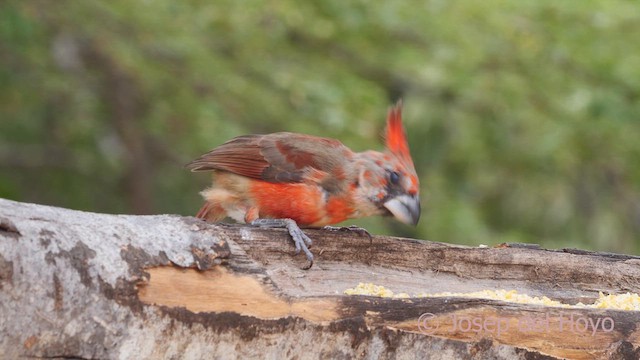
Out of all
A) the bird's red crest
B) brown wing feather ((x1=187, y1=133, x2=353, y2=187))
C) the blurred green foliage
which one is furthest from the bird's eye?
the blurred green foliage

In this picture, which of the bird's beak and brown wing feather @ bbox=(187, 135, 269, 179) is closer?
the bird's beak

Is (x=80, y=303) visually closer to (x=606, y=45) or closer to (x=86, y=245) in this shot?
(x=86, y=245)

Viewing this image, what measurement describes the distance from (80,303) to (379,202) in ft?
5.66

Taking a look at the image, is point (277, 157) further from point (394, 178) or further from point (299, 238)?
point (299, 238)

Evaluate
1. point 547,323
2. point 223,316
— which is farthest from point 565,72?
point 223,316

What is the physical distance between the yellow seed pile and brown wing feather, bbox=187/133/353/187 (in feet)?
2.63

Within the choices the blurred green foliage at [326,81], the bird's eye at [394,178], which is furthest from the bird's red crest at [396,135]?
the blurred green foliage at [326,81]

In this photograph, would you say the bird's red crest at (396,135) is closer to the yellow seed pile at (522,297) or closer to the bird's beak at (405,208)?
the bird's beak at (405,208)

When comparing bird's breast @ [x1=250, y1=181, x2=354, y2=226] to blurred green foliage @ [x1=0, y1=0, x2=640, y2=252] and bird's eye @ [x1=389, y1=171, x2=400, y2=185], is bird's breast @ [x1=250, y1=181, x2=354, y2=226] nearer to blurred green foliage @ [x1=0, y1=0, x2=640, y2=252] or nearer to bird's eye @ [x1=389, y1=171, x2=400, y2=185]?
bird's eye @ [x1=389, y1=171, x2=400, y2=185]

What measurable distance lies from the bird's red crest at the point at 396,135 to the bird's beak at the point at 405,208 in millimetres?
207

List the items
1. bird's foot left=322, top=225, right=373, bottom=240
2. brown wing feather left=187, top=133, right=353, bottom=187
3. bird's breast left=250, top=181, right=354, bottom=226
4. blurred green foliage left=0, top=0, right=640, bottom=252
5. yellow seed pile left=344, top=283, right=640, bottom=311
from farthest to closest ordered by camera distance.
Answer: blurred green foliage left=0, top=0, right=640, bottom=252 → brown wing feather left=187, top=133, right=353, bottom=187 → bird's breast left=250, top=181, right=354, bottom=226 → bird's foot left=322, top=225, right=373, bottom=240 → yellow seed pile left=344, top=283, right=640, bottom=311

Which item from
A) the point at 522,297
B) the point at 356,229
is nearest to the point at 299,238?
the point at 356,229

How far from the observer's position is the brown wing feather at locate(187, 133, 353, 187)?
4043 mm

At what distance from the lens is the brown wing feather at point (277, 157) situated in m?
4.04
